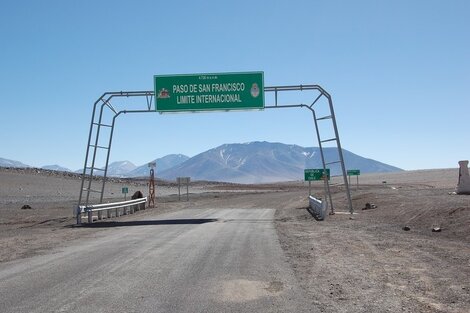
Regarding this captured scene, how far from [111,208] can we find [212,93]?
7.98 meters

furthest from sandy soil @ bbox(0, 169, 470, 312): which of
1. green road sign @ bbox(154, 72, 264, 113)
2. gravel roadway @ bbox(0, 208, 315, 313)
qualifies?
green road sign @ bbox(154, 72, 264, 113)

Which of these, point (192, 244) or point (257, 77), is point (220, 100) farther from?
point (192, 244)

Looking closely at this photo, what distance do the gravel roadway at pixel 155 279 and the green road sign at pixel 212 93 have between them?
12896 mm

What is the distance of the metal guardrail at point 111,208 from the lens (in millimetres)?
26478

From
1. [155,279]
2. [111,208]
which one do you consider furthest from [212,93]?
[155,279]

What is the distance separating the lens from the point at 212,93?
2856 centimetres

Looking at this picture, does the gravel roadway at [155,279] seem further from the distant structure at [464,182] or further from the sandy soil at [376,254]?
the distant structure at [464,182]

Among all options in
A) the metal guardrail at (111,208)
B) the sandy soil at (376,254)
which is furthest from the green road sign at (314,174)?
the metal guardrail at (111,208)

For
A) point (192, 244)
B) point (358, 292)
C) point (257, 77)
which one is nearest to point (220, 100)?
point (257, 77)

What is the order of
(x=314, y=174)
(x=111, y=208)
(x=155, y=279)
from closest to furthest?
(x=155, y=279)
(x=111, y=208)
(x=314, y=174)

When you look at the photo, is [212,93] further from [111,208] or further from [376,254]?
[376,254]

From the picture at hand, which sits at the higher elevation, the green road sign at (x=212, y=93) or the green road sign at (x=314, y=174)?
the green road sign at (x=212, y=93)

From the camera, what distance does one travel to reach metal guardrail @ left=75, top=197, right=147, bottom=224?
26.5 m

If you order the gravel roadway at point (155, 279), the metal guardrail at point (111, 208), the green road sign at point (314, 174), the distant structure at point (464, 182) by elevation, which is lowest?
the gravel roadway at point (155, 279)
